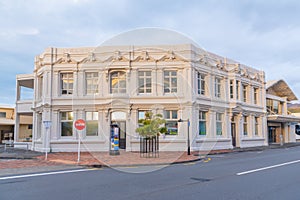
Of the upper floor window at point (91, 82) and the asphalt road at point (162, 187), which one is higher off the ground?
the upper floor window at point (91, 82)

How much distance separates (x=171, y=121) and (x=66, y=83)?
8763mm

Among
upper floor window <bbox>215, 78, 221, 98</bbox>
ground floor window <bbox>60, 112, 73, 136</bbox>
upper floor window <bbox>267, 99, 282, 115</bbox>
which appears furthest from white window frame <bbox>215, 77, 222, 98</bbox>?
ground floor window <bbox>60, 112, 73, 136</bbox>

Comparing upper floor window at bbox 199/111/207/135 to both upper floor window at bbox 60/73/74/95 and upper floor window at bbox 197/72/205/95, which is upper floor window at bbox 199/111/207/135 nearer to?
upper floor window at bbox 197/72/205/95

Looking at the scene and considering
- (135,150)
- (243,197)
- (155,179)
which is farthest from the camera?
(135,150)

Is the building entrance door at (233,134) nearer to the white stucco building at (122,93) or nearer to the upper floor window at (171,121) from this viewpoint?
the white stucco building at (122,93)

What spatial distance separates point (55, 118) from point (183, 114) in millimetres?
9779

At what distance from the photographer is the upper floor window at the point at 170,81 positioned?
22.9 metres

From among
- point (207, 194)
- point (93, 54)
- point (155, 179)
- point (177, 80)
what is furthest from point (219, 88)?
point (207, 194)

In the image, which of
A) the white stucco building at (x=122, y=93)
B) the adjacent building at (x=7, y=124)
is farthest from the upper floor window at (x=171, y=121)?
the adjacent building at (x=7, y=124)

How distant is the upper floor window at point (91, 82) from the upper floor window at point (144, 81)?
3.36 m

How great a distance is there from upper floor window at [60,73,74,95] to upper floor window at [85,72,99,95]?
1207mm

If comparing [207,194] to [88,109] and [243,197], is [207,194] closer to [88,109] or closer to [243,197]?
[243,197]

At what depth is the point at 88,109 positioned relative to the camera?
74.6 feet

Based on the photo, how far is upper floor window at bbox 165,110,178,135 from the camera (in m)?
22.5
